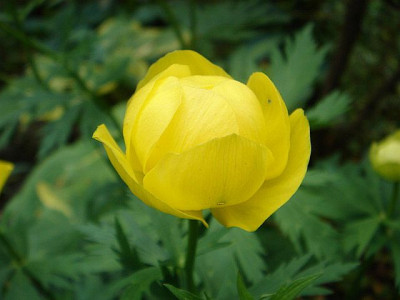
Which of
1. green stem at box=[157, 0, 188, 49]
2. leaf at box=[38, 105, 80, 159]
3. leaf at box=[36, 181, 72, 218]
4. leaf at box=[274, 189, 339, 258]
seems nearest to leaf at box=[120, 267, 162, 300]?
leaf at box=[274, 189, 339, 258]

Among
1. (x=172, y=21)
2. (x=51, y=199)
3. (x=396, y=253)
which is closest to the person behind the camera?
(x=396, y=253)

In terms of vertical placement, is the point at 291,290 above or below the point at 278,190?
below

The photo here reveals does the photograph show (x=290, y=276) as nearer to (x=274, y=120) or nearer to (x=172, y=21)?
(x=274, y=120)

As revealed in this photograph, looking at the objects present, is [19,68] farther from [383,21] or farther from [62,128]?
[383,21]

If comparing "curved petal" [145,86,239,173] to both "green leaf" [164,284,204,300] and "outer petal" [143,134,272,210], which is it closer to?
"outer petal" [143,134,272,210]

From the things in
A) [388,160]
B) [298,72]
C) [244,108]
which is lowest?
[388,160]

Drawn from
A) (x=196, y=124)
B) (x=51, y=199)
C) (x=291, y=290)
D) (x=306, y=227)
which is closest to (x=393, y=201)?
(x=306, y=227)
